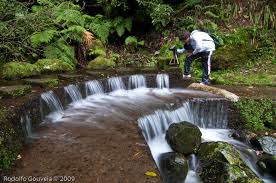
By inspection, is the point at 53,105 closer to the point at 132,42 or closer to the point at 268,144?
the point at 268,144

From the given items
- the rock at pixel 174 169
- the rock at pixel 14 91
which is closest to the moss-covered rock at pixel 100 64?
the rock at pixel 14 91

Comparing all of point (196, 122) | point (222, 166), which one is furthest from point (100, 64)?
point (222, 166)

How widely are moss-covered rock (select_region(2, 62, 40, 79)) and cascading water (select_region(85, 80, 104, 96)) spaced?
170 centimetres

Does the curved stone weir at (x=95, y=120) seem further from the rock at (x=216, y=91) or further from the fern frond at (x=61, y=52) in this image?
the fern frond at (x=61, y=52)

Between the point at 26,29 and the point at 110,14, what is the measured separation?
15.5ft

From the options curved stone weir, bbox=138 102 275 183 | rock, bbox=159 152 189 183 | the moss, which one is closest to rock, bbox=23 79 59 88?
the moss

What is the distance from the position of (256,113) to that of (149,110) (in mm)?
2766

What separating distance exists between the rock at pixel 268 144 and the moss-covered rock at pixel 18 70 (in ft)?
20.5

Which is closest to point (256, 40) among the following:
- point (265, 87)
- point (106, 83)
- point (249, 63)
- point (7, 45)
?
point (249, 63)

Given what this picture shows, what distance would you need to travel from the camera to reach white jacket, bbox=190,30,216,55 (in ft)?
32.0

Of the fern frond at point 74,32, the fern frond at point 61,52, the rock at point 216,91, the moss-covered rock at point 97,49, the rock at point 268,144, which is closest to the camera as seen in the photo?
the rock at point 268,144

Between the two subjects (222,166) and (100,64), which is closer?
(222,166)

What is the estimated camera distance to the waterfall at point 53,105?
7461mm

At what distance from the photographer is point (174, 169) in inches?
238
